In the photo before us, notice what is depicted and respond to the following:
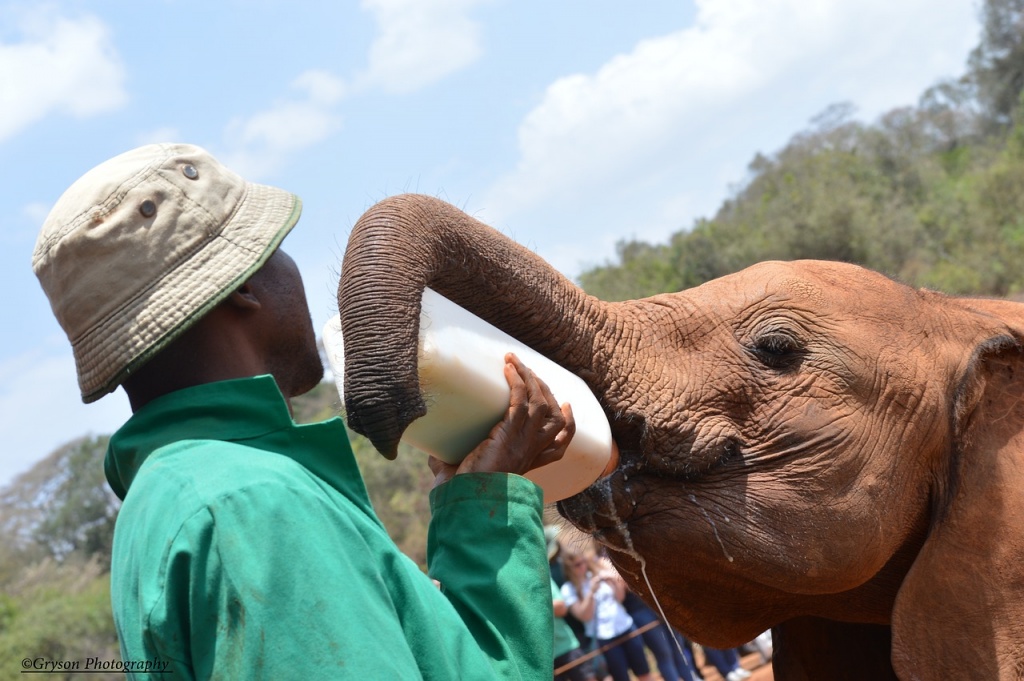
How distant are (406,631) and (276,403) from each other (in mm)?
469

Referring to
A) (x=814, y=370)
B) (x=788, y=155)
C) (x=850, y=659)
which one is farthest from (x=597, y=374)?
(x=788, y=155)

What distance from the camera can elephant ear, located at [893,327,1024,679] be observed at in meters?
3.05

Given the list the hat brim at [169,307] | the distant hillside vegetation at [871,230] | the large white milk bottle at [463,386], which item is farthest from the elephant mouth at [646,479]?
the distant hillside vegetation at [871,230]

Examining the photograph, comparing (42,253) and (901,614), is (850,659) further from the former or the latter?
(42,253)

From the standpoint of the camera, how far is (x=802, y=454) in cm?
311

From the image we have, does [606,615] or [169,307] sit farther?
[606,615]

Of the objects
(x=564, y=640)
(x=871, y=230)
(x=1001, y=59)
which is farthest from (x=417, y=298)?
(x=1001, y=59)

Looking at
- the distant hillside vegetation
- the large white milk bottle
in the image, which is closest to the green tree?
the distant hillside vegetation

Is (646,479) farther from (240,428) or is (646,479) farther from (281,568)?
(281,568)

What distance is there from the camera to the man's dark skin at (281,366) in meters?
2.00

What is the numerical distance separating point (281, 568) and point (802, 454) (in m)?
1.87

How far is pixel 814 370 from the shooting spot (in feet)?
10.4

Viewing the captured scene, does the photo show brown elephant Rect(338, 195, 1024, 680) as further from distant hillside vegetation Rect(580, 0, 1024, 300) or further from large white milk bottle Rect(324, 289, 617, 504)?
distant hillside vegetation Rect(580, 0, 1024, 300)

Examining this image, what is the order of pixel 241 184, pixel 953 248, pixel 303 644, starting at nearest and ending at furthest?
pixel 303 644 → pixel 241 184 → pixel 953 248
